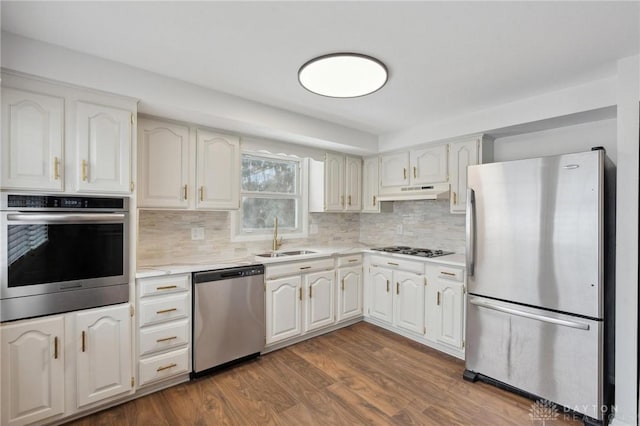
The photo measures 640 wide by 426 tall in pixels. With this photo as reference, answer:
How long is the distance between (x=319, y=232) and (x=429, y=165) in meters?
1.63

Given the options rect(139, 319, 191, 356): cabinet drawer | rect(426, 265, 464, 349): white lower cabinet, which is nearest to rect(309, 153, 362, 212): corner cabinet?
rect(426, 265, 464, 349): white lower cabinet

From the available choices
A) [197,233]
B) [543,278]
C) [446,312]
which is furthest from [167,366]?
[543,278]

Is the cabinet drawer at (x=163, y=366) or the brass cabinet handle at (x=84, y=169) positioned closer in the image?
the brass cabinet handle at (x=84, y=169)

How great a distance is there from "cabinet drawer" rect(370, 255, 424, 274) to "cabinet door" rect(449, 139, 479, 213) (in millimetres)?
693

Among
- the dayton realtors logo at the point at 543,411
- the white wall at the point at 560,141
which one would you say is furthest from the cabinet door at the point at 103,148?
the white wall at the point at 560,141

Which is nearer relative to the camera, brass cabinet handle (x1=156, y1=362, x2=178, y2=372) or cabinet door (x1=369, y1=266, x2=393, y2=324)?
brass cabinet handle (x1=156, y1=362, x2=178, y2=372)

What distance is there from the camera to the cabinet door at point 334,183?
3812 millimetres

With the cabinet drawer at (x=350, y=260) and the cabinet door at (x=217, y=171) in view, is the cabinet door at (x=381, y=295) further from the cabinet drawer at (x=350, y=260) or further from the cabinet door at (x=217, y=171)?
the cabinet door at (x=217, y=171)

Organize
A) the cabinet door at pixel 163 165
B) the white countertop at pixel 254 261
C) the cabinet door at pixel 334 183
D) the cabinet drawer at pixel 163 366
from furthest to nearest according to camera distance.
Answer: the cabinet door at pixel 334 183, the cabinet door at pixel 163 165, the white countertop at pixel 254 261, the cabinet drawer at pixel 163 366

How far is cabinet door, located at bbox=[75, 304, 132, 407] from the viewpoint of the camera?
77.5 inches

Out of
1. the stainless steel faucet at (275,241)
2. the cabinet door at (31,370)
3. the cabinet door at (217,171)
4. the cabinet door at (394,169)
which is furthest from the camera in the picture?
the cabinet door at (394,169)

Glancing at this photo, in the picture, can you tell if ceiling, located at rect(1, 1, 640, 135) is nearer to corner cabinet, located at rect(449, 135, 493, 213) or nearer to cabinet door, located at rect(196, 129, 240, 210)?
cabinet door, located at rect(196, 129, 240, 210)

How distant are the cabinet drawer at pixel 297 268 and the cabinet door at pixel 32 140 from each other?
173 centimetres

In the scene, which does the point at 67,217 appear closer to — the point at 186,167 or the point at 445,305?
the point at 186,167
